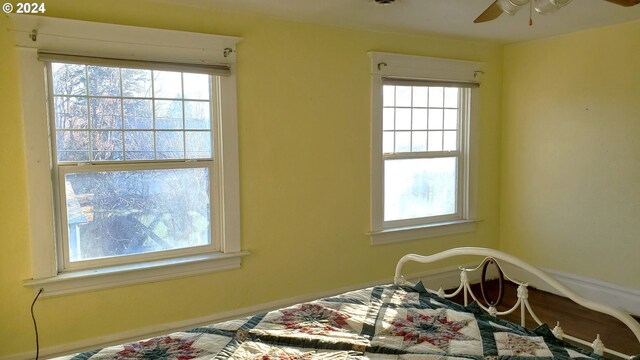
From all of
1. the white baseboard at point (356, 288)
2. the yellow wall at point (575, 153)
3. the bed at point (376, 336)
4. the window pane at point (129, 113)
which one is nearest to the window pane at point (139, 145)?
the window pane at point (129, 113)

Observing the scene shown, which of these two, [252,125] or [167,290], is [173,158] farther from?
[167,290]

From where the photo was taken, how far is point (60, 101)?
8.62 ft

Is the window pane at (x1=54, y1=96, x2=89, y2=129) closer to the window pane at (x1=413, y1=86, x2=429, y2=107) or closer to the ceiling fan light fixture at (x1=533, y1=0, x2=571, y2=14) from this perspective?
the ceiling fan light fixture at (x1=533, y1=0, x2=571, y2=14)

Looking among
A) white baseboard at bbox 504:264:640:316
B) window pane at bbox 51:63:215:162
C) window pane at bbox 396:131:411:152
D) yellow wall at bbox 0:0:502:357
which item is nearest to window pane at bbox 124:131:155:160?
window pane at bbox 51:63:215:162

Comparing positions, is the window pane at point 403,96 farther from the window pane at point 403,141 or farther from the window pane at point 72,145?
the window pane at point 72,145

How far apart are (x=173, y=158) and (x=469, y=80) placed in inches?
103

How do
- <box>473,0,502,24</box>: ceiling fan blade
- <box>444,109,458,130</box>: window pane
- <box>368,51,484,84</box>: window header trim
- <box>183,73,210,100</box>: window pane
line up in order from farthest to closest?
<box>444,109,458,130</box>: window pane → <box>368,51,484,84</box>: window header trim → <box>183,73,210,100</box>: window pane → <box>473,0,502,24</box>: ceiling fan blade

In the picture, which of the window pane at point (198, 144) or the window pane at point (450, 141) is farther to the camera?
the window pane at point (450, 141)

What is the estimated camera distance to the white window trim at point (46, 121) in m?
2.49

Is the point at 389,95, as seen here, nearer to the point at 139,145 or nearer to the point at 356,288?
the point at 356,288

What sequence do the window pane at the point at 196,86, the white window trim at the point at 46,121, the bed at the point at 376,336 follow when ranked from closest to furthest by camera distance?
1. the bed at the point at 376,336
2. the white window trim at the point at 46,121
3. the window pane at the point at 196,86

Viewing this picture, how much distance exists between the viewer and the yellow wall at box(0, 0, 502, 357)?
2553 mm

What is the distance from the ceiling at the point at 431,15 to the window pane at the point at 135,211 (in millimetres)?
1121

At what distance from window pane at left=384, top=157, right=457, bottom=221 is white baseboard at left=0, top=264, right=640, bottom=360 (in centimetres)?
54
